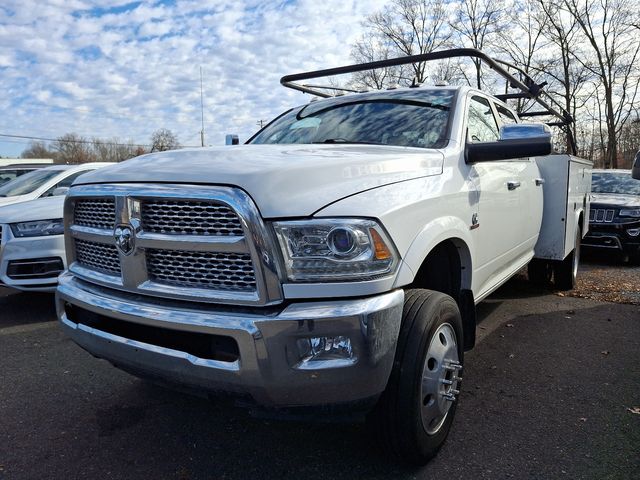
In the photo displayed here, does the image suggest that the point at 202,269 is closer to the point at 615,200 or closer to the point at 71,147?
the point at 615,200

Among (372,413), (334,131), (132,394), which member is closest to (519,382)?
(372,413)

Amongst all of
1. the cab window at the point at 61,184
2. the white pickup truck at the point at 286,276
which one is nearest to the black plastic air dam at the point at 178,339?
the white pickup truck at the point at 286,276

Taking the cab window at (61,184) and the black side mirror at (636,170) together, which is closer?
the black side mirror at (636,170)

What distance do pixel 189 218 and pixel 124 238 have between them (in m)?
0.36

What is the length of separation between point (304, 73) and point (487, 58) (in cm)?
158

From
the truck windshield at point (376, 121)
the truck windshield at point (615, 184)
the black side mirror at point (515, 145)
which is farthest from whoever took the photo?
the truck windshield at point (615, 184)

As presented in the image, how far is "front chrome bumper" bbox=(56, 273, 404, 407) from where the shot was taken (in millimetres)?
1872

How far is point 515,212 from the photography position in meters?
3.96

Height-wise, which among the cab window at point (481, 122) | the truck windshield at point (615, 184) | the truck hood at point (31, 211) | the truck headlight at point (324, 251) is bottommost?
the truck windshield at point (615, 184)

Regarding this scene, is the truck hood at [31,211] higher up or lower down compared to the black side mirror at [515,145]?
lower down

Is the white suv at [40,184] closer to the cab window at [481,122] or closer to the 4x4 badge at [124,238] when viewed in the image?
the 4x4 badge at [124,238]

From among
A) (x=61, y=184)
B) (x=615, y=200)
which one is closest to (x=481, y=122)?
(x=61, y=184)

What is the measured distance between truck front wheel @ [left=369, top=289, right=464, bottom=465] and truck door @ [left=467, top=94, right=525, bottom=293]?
2.76 ft

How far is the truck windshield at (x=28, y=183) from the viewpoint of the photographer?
6773mm
